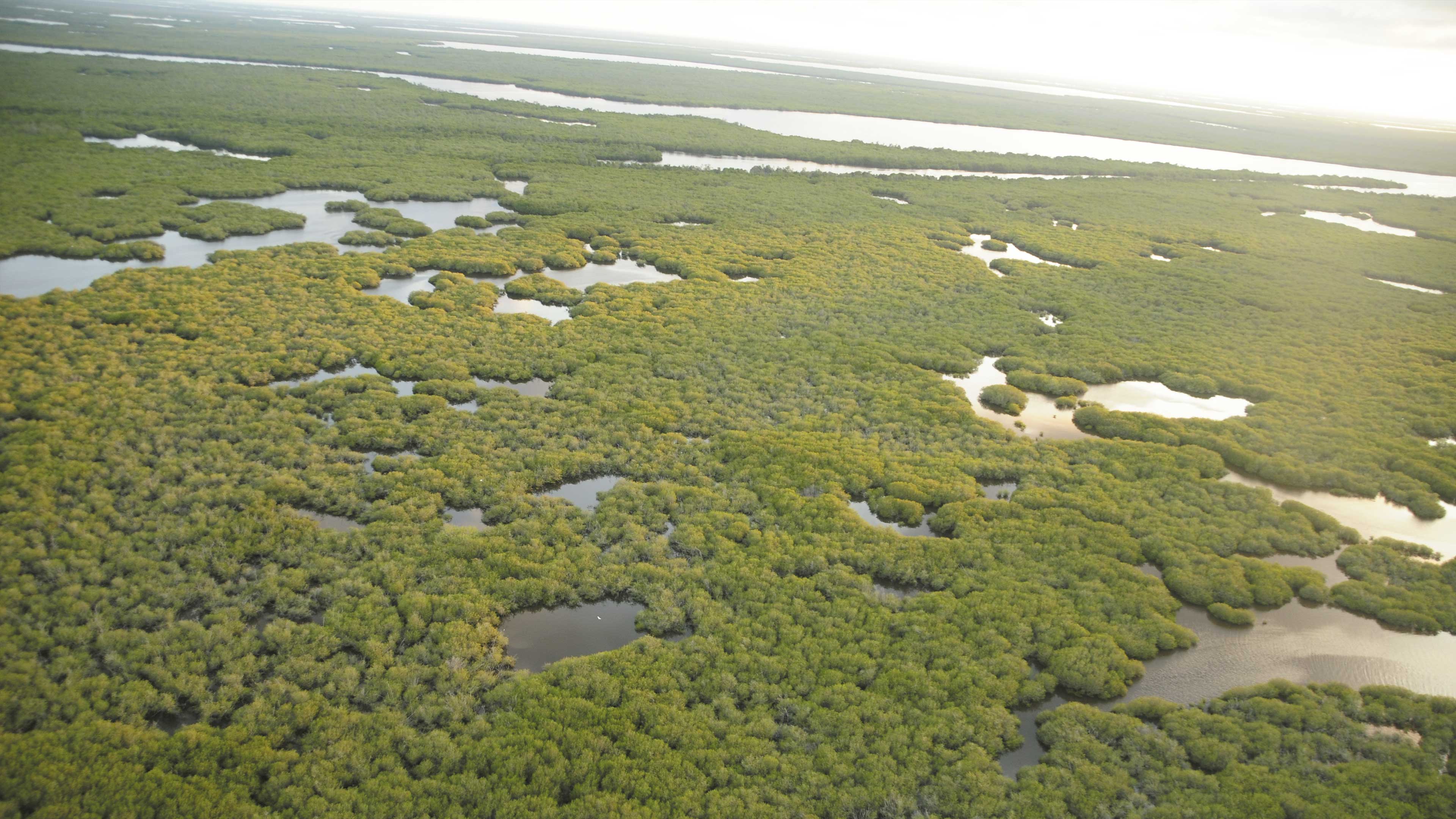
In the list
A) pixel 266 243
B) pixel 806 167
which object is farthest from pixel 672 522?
pixel 806 167

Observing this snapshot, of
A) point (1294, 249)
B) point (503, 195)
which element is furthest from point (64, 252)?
point (1294, 249)

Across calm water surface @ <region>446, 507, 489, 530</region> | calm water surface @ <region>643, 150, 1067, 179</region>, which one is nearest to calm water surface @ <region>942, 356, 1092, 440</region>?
calm water surface @ <region>446, 507, 489, 530</region>

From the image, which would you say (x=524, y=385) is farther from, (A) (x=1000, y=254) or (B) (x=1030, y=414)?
(A) (x=1000, y=254)

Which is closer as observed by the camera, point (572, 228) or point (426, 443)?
point (426, 443)

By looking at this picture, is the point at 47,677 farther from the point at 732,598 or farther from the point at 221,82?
the point at 221,82

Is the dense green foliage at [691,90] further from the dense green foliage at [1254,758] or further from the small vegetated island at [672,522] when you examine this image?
the dense green foliage at [1254,758]
